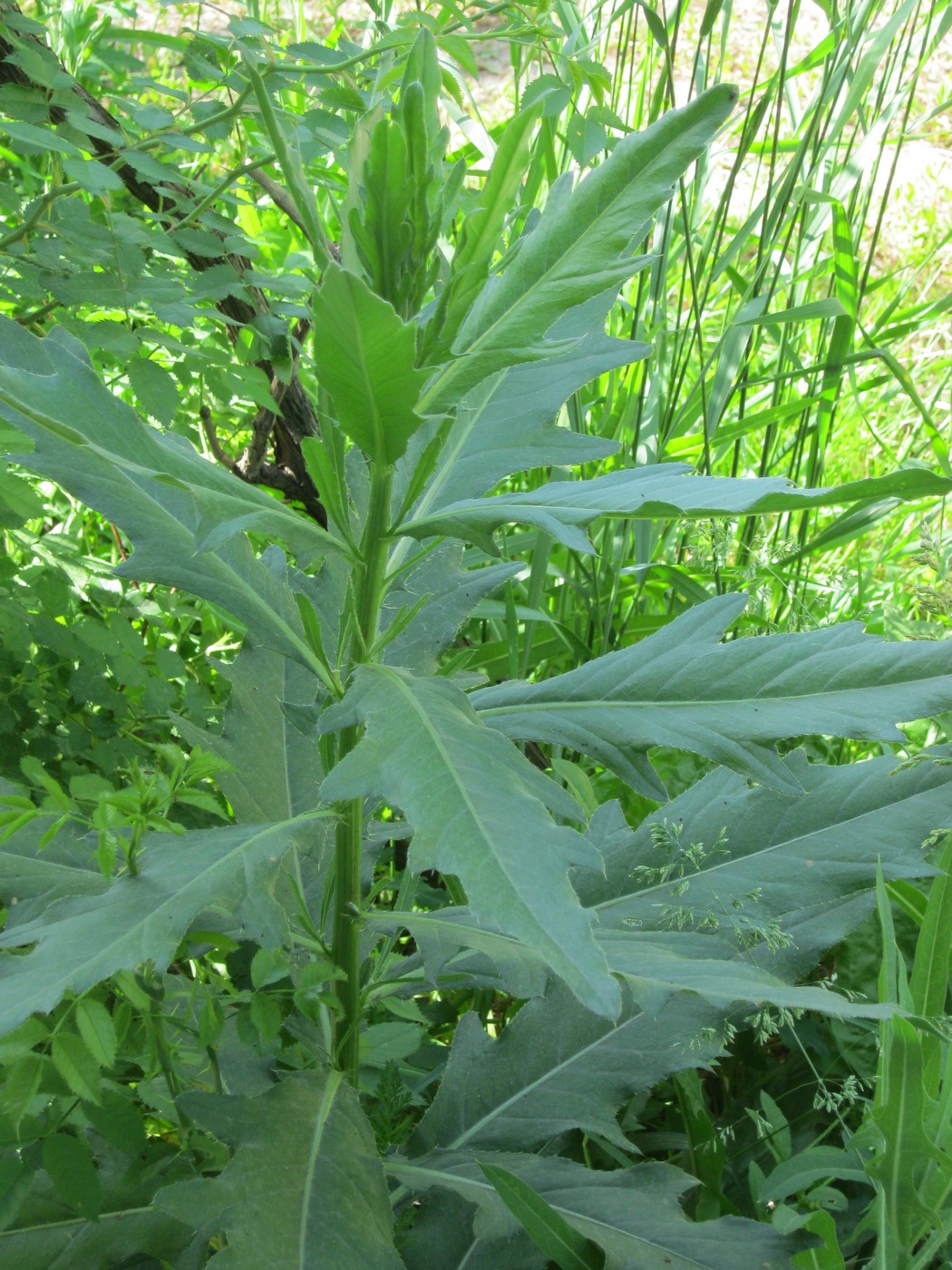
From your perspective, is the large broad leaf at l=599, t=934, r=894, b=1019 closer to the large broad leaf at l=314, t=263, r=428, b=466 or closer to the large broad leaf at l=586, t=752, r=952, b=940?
the large broad leaf at l=586, t=752, r=952, b=940

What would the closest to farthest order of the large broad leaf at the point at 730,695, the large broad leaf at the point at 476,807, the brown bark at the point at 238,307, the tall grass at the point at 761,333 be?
1. the large broad leaf at the point at 476,807
2. the large broad leaf at the point at 730,695
3. the brown bark at the point at 238,307
4. the tall grass at the point at 761,333

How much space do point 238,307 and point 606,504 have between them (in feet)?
3.86

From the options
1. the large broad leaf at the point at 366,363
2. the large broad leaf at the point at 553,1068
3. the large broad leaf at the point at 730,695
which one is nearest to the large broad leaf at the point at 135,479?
the large broad leaf at the point at 366,363

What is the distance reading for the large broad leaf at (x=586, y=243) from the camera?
0.75 m

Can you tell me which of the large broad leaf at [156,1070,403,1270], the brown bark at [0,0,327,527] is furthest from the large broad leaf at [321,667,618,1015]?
the brown bark at [0,0,327,527]

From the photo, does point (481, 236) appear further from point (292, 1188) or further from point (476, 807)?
point (292, 1188)

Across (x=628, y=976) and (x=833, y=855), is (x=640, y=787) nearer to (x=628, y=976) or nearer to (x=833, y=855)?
(x=628, y=976)

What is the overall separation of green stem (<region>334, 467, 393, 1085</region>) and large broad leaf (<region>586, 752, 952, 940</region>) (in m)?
0.24

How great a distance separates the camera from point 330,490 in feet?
2.72

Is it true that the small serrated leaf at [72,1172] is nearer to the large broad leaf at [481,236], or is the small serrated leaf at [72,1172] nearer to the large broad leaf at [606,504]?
the large broad leaf at [606,504]

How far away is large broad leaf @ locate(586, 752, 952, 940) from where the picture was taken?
3.30 ft

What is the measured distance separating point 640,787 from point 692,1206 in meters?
0.54

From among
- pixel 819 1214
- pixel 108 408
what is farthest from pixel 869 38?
pixel 819 1214

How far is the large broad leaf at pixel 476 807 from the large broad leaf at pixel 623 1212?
0.38m
